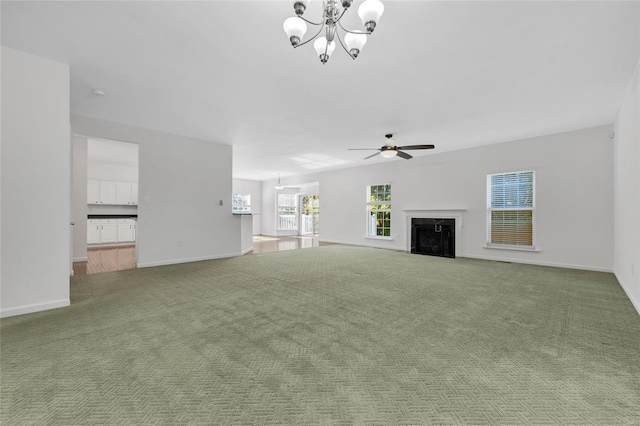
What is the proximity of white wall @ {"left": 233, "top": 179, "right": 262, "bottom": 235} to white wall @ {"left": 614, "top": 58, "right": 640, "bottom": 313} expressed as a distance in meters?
11.0

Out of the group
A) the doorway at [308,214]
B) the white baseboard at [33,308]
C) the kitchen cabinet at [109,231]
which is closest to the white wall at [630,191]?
the white baseboard at [33,308]

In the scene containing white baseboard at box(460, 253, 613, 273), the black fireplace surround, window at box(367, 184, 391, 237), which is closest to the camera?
white baseboard at box(460, 253, 613, 273)

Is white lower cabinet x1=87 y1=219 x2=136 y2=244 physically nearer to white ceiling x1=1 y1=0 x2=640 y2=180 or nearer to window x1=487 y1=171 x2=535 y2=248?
white ceiling x1=1 y1=0 x2=640 y2=180

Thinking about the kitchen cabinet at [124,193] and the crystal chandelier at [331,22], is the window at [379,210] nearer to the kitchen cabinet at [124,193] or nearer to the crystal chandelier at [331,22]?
the crystal chandelier at [331,22]

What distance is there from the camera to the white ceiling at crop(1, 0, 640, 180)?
2.17m

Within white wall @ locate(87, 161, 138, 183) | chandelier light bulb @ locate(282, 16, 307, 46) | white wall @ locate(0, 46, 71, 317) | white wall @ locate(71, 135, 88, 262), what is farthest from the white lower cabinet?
chandelier light bulb @ locate(282, 16, 307, 46)

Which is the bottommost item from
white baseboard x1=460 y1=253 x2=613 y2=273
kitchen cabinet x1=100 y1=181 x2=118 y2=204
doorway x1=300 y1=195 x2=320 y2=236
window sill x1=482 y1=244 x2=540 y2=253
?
white baseboard x1=460 y1=253 x2=613 y2=273

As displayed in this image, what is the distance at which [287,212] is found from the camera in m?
12.1

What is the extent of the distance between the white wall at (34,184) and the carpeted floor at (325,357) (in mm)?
357

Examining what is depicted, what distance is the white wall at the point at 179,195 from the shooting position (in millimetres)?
5016

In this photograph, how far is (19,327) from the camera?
2.36 meters

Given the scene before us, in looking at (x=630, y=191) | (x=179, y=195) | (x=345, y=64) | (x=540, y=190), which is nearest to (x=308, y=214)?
(x=179, y=195)

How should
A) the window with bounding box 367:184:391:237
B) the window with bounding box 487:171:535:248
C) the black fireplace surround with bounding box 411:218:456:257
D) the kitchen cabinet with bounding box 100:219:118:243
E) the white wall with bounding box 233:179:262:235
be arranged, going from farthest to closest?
1. the white wall with bounding box 233:179:262:235
2. the window with bounding box 367:184:391:237
3. the kitchen cabinet with bounding box 100:219:118:243
4. the black fireplace surround with bounding box 411:218:456:257
5. the window with bounding box 487:171:535:248

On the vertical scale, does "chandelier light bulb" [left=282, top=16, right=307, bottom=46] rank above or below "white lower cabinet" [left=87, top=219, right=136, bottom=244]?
above
